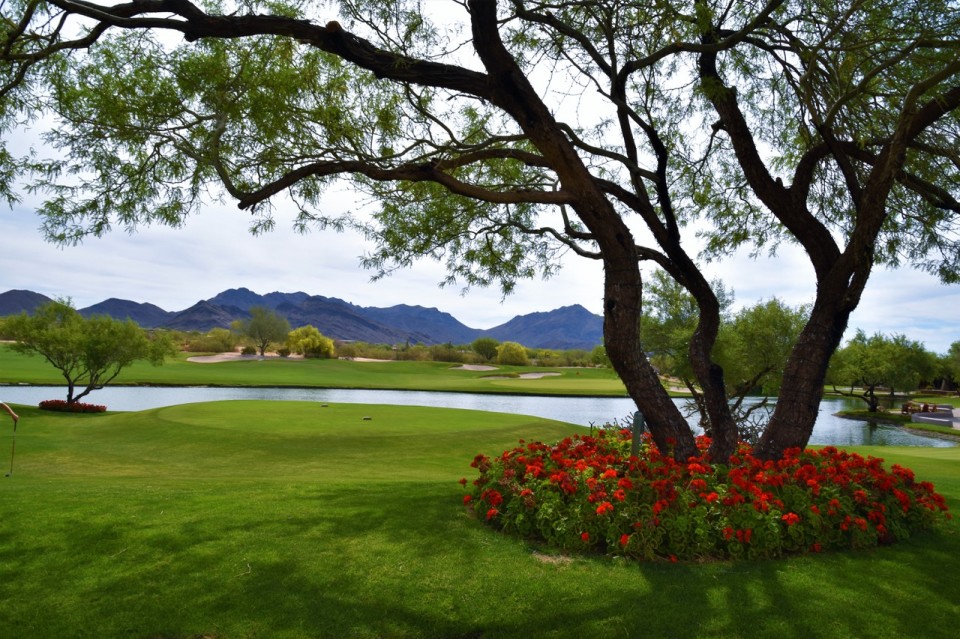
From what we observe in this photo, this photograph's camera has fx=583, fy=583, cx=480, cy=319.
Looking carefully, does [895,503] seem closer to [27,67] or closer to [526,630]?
[526,630]

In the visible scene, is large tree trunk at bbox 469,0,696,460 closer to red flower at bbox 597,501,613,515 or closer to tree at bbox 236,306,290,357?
red flower at bbox 597,501,613,515

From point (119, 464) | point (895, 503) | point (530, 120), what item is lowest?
point (119, 464)

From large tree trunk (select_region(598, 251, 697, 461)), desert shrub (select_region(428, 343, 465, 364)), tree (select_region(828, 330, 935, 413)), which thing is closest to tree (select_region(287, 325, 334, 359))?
desert shrub (select_region(428, 343, 465, 364))

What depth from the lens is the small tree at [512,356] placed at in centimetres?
8700

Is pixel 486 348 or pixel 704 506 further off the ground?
pixel 486 348

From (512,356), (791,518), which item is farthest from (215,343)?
(791,518)

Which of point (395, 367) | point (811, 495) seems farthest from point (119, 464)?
point (395, 367)

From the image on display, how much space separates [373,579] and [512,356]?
Answer: 274 feet

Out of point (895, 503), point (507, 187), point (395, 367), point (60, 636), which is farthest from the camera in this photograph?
point (395, 367)

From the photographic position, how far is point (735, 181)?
10.6m

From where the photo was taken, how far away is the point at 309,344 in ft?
264

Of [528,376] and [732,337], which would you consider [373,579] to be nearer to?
[732,337]

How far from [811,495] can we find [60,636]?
641 cm

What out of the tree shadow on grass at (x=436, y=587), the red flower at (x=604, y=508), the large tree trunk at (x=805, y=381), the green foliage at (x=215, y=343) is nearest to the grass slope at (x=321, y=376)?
the green foliage at (x=215, y=343)
